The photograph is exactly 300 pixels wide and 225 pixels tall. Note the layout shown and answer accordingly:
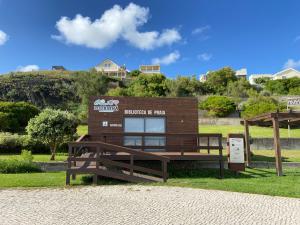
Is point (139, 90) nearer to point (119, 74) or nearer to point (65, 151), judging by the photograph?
point (65, 151)

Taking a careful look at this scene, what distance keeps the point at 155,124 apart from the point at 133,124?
3.53ft

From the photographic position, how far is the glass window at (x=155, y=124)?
18.7 metres

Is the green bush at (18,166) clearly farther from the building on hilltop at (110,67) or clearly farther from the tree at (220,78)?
the building on hilltop at (110,67)

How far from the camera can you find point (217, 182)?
1277cm

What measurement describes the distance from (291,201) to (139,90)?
148 ft

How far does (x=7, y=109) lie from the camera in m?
35.3

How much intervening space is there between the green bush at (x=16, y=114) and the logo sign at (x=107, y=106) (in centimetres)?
1498

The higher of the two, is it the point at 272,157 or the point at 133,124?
the point at 133,124

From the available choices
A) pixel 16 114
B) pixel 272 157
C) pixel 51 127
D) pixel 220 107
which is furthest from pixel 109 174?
pixel 220 107

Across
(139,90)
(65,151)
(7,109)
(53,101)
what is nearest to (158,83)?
(139,90)

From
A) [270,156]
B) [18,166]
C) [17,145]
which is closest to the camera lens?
[18,166]

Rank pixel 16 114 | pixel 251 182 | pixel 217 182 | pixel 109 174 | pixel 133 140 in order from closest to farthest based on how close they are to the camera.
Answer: pixel 109 174
pixel 217 182
pixel 251 182
pixel 133 140
pixel 16 114

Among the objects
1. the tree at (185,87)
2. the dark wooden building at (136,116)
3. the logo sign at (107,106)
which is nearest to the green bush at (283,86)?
the tree at (185,87)

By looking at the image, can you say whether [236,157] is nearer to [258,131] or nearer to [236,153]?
[236,153]
